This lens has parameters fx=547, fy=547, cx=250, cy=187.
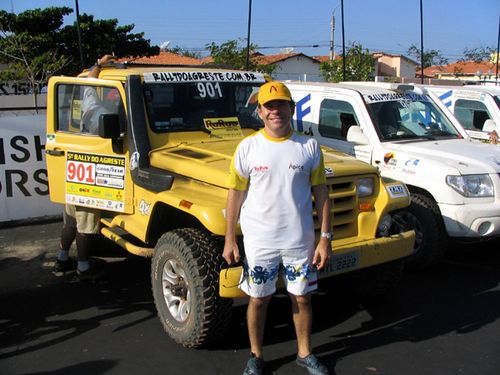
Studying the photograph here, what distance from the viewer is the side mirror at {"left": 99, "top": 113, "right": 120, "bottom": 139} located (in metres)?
4.45

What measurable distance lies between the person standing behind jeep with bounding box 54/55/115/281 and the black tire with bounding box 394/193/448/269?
2.99m

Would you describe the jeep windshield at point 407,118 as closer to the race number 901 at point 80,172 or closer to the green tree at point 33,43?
the race number 901 at point 80,172

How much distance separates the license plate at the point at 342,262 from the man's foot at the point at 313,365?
1.93ft

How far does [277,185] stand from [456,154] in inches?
128

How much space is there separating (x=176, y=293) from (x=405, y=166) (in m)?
3.00

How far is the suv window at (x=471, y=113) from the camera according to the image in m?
8.69

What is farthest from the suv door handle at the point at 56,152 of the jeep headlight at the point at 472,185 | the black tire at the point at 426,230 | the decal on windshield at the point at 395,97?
the jeep headlight at the point at 472,185

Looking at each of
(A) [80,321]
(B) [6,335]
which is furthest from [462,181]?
(B) [6,335]

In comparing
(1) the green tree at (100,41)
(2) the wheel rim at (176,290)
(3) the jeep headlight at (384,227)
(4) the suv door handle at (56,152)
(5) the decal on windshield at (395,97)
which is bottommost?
(2) the wheel rim at (176,290)

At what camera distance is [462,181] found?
5.43m

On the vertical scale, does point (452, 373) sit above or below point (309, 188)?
below

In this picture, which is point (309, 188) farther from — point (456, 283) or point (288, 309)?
point (456, 283)

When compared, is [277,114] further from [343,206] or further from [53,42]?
[53,42]

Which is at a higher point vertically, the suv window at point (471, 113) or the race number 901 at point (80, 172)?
the suv window at point (471, 113)
